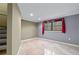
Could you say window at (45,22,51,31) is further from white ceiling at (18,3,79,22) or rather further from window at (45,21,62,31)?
white ceiling at (18,3,79,22)

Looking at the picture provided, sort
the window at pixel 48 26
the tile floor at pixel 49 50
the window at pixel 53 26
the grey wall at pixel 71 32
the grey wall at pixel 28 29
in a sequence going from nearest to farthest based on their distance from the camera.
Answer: the tile floor at pixel 49 50
the grey wall at pixel 71 32
the window at pixel 53 26
the grey wall at pixel 28 29
the window at pixel 48 26

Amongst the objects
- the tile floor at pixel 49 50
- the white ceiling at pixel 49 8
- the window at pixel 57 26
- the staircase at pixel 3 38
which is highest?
the white ceiling at pixel 49 8

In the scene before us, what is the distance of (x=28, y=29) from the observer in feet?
33.8

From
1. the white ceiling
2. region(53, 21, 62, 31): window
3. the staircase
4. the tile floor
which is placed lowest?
the tile floor

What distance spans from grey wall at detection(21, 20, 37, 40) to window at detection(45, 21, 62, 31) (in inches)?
72.2

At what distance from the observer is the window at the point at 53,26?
8750 millimetres

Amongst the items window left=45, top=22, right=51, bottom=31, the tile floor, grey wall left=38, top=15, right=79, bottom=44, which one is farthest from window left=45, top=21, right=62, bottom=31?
the tile floor

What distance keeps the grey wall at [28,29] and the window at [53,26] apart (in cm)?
183

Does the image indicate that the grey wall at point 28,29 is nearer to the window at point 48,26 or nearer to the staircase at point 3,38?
the window at point 48,26

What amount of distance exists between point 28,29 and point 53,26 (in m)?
2.81

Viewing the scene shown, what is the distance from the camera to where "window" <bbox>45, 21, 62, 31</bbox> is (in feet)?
28.7

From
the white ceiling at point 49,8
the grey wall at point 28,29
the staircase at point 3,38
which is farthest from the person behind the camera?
the grey wall at point 28,29

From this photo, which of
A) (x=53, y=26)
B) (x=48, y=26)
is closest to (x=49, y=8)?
(x=53, y=26)

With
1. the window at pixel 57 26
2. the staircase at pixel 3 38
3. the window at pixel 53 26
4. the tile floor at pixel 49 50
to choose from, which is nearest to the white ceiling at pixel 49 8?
the staircase at pixel 3 38
